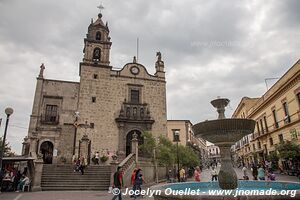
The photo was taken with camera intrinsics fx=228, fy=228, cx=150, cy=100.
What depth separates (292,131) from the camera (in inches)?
832

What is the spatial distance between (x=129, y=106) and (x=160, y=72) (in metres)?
6.34

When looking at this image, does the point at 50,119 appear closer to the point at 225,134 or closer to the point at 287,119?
the point at 225,134

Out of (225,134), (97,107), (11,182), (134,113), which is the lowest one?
(11,182)

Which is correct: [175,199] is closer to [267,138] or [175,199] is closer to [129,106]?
[129,106]

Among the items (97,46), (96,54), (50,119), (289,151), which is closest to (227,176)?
(289,151)

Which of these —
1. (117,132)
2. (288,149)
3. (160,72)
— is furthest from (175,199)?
(160,72)

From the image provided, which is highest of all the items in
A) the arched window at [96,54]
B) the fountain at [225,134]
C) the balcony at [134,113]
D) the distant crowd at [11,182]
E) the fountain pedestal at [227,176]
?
the arched window at [96,54]

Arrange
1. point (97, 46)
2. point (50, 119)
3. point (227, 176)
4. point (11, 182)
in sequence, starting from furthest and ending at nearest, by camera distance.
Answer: point (97, 46), point (50, 119), point (11, 182), point (227, 176)

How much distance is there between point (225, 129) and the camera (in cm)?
699

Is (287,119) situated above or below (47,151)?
above

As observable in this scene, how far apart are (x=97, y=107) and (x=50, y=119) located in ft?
16.2

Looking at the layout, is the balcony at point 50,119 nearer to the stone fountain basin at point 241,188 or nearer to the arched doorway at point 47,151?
the arched doorway at point 47,151

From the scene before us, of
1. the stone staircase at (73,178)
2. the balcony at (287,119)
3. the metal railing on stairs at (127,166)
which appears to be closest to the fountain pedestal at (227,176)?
the metal railing on stairs at (127,166)

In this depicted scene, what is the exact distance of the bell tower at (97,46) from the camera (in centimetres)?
2683
